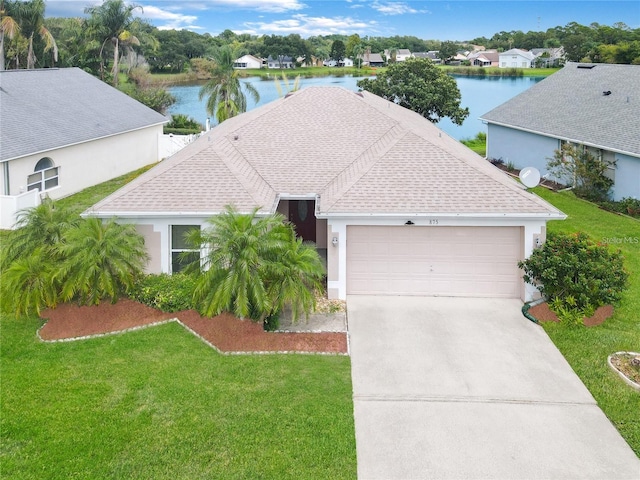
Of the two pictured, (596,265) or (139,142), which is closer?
(596,265)

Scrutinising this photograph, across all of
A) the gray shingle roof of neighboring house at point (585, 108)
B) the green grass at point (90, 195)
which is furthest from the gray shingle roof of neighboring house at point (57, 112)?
the gray shingle roof of neighboring house at point (585, 108)

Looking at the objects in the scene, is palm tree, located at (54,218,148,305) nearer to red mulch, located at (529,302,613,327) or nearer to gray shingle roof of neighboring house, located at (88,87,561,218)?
gray shingle roof of neighboring house, located at (88,87,561,218)

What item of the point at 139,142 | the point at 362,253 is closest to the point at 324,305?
the point at 362,253

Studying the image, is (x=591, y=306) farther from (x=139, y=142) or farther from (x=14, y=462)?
(x=139, y=142)

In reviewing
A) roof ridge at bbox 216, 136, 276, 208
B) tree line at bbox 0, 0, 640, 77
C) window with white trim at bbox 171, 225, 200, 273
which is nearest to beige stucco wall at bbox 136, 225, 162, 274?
window with white trim at bbox 171, 225, 200, 273

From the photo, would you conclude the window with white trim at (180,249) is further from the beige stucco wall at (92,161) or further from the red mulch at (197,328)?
the beige stucco wall at (92,161)

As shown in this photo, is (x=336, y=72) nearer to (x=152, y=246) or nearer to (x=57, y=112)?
(x=57, y=112)
